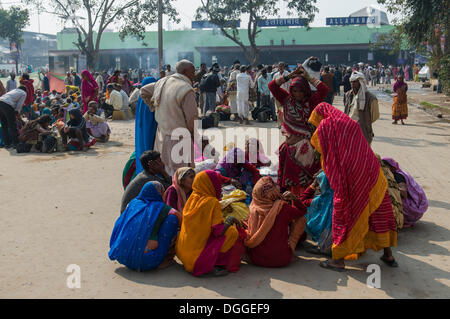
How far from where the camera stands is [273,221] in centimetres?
433

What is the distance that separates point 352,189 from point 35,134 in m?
8.40

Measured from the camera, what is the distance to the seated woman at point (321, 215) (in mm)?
4590

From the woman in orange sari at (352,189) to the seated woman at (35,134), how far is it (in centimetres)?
793

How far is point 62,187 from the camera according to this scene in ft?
24.9

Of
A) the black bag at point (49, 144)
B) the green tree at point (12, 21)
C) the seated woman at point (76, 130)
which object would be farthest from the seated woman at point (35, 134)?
the green tree at point (12, 21)

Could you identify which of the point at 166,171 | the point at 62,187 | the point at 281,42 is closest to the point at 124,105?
the point at 62,187

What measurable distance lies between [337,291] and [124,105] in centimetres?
1252

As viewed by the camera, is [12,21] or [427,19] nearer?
[427,19]

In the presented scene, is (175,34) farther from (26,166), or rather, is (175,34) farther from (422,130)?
(26,166)

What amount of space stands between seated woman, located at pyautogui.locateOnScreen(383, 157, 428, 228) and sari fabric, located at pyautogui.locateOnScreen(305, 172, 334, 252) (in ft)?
3.45

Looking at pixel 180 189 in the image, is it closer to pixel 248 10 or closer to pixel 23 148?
pixel 23 148

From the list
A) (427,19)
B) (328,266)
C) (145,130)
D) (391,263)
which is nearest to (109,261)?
(145,130)

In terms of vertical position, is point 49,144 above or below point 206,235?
above
